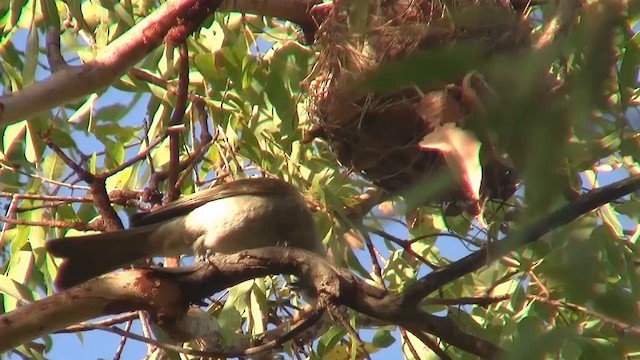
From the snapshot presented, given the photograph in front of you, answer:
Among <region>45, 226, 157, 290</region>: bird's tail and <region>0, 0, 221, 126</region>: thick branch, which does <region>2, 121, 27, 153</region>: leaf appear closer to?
<region>45, 226, 157, 290</region>: bird's tail

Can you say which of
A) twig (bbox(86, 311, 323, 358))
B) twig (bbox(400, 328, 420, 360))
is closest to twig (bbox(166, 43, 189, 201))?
twig (bbox(86, 311, 323, 358))

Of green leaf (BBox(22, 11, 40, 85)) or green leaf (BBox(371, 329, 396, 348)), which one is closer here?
green leaf (BBox(22, 11, 40, 85))

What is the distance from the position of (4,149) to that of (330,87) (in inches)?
40.4

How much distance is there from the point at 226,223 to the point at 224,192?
9cm

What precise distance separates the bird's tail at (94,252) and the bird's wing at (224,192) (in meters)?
0.07

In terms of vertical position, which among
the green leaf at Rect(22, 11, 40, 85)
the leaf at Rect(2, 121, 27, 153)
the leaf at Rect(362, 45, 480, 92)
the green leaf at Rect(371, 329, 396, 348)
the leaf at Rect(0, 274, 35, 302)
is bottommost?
the leaf at Rect(362, 45, 480, 92)

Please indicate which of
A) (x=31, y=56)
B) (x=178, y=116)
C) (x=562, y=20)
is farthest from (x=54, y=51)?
(x=562, y=20)

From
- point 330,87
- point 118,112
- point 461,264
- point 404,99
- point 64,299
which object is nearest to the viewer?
point 461,264

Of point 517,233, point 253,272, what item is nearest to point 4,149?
point 253,272

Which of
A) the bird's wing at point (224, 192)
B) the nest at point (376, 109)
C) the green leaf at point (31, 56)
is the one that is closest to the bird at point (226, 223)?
the bird's wing at point (224, 192)

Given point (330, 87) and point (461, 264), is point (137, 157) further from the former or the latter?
point (461, 264)

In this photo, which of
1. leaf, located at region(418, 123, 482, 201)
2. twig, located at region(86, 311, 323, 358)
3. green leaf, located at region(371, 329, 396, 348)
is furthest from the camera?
green leaf, located at region(371, 329, 396, 348)

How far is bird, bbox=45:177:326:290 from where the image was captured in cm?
280

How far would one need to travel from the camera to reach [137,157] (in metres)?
2.66
